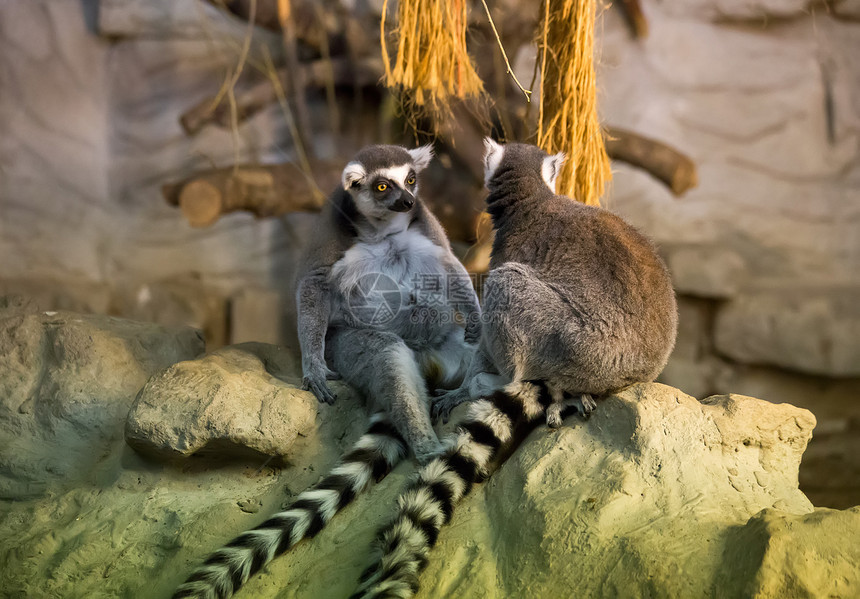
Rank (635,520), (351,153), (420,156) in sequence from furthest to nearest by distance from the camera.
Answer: (351,153), (420,156), (635,520)

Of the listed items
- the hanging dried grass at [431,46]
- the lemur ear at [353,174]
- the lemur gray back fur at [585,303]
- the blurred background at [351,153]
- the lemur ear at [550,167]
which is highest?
Result: the hanging dried grass at [431,46]

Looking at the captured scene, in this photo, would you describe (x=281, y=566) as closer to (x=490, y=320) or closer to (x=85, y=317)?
(x=490, y=320)

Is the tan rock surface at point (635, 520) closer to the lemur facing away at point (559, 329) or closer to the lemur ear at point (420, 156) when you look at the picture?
the lemur facing away at point (559, 329)

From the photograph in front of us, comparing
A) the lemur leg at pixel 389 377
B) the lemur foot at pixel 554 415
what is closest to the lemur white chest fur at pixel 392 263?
the lemur leg at pixel 389 377

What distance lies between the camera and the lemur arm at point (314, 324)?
12.6 feet

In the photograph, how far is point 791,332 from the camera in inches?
271

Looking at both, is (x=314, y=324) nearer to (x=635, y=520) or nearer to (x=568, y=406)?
(x=568, y=406)

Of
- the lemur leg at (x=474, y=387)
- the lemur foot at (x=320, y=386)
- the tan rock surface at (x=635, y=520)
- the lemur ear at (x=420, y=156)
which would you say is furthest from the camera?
the lemur ear at (x=420, y=156)

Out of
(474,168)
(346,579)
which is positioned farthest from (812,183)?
(346,579)

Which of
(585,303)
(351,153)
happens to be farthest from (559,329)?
(351,153)

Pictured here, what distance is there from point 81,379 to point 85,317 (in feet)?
2.30

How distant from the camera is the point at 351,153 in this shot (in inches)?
273

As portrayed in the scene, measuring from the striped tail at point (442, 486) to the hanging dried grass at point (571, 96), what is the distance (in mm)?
1643

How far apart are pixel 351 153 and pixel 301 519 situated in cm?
454
